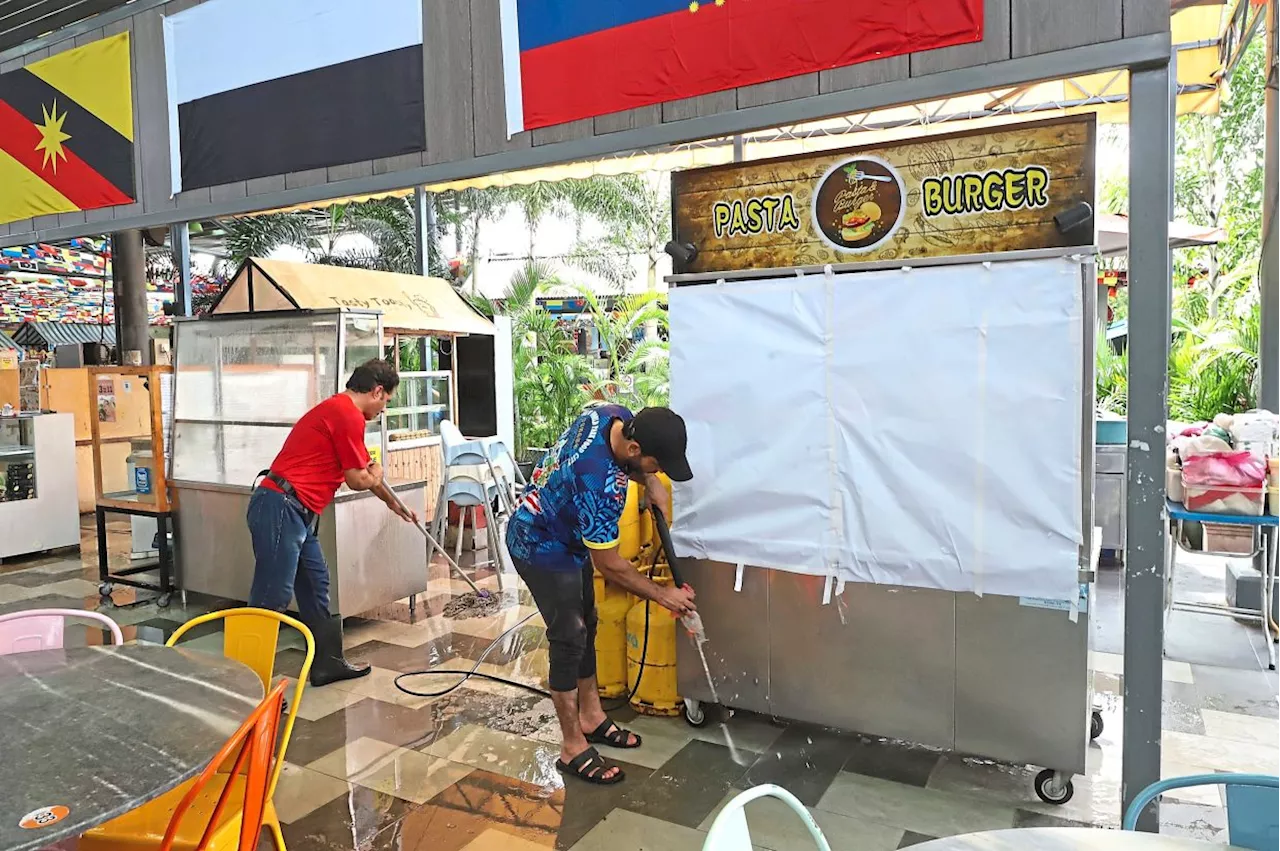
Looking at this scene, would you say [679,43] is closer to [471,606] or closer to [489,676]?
[489,676]

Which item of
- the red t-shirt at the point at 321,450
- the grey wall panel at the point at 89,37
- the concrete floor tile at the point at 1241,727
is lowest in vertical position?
the concrete floor tile at the point at 1241,727

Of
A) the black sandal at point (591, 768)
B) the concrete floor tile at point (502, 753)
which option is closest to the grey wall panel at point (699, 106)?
the black sandal at point (591, 768)

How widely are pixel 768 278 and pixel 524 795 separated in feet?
8.63

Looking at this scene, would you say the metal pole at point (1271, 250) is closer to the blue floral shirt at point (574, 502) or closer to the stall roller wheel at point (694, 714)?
the stall roller wheel at point (694, 714)

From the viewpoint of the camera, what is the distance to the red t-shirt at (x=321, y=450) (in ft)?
16.3

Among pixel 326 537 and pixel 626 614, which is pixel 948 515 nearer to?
pixel 626 614

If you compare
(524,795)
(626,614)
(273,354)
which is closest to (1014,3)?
(626,614)

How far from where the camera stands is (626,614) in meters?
4.70

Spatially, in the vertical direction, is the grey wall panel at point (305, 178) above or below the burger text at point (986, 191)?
above

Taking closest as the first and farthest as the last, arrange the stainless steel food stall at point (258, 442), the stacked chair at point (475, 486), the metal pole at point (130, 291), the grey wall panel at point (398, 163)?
1. the grey wall panel at point (398, 163)
2. the stainless steel food stall at point (258, 442)
3. the stacked chair at point (475, 486)
4. the metal pole at point (130, 291)

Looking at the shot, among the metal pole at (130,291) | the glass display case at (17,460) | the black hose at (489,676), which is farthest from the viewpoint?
the metal pole at (130,291)

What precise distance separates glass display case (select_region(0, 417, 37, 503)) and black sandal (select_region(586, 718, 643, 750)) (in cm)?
771

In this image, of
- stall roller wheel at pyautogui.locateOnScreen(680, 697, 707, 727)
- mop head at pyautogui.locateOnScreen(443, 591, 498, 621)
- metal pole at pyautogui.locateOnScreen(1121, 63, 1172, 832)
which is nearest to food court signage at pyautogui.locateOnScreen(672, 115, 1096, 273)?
metal pole at pyautogui.locateOnScreen(1121, 63, 1172, 832)

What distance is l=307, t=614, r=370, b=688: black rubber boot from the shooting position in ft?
17.0
